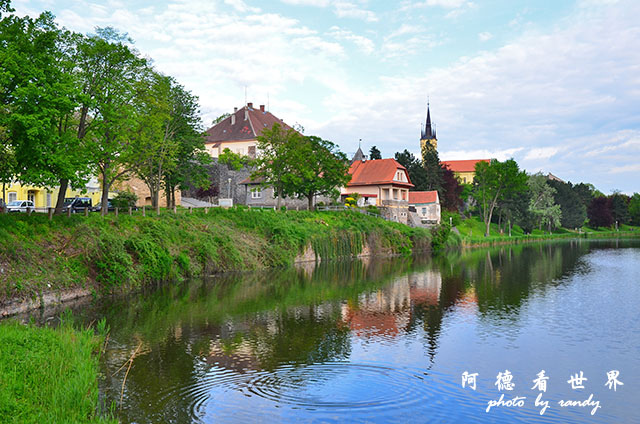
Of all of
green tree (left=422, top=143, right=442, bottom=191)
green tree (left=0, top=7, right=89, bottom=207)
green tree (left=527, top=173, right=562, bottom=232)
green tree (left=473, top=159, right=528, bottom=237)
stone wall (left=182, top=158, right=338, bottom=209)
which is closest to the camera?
green tree (left=0, top=7, right=89, bottom=207)

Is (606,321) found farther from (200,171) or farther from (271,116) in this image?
(271,116)

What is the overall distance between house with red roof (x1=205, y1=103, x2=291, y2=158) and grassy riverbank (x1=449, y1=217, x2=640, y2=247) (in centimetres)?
3356

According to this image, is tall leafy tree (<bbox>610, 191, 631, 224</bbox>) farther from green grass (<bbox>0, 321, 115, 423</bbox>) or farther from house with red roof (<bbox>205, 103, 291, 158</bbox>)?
green grass (<bbox>0, 321, 115, 423</bbox>)

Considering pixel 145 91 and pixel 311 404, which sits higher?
pixel 145 91

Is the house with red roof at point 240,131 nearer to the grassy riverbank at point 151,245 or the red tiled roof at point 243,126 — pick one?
the red tiled roof at point 243,126

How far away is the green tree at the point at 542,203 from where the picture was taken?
9306 cm

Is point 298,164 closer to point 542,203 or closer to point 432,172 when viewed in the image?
point 432,172

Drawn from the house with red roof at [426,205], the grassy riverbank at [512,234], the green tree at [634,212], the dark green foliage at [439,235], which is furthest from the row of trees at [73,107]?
the green tree at [634,212]

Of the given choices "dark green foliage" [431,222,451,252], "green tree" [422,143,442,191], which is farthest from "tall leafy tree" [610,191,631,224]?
"dark green foliage" [431,222,451,252]

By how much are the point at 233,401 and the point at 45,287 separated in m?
14.1

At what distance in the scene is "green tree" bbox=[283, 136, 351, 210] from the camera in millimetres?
54031

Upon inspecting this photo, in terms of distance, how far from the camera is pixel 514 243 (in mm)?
82438

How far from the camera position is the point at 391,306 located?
24859mm

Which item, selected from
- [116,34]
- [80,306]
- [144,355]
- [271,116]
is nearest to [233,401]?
[144,355]
